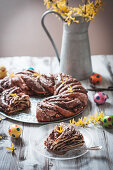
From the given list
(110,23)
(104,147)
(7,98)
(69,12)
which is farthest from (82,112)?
(110,23)

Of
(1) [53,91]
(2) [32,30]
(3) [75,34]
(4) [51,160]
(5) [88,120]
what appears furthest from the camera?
(2) [32,30]

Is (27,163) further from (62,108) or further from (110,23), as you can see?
(110,23)

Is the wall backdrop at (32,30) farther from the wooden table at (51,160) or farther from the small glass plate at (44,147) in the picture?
the small glass plate at (44,147)

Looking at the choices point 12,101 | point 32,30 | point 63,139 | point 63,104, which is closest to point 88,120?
point 63,104

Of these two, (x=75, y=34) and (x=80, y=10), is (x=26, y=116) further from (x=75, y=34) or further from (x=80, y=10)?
(x=80, y=10)

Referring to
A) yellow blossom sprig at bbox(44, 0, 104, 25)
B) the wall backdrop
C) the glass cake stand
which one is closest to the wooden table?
the glass cake stand
